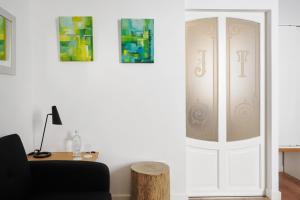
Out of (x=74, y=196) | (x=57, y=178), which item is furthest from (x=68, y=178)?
(x=74, y=196)

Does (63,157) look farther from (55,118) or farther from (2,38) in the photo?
(2,38)

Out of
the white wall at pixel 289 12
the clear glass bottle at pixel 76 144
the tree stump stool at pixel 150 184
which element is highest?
the white wall at pixel 289 12

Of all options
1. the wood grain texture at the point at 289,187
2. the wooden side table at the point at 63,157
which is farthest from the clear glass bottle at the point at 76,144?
the wood grain texture at the point at 289,187

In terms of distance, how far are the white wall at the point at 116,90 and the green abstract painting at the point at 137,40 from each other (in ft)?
0.23

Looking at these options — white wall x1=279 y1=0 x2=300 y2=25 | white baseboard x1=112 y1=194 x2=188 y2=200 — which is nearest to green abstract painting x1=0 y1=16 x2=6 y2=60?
white baseboard x1=112 y1=194 x2=188 y2=200

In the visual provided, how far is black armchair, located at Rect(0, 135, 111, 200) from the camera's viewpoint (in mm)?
1795

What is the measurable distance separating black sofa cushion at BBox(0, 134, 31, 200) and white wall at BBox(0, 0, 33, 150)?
25 centimetres

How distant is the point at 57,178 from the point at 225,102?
1.84m

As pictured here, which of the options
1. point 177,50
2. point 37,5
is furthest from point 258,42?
point 37,5

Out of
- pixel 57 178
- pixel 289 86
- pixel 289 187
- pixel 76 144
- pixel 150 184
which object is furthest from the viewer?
pixel 289 86

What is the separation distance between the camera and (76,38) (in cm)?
259

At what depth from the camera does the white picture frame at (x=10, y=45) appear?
Result: 201 centimetres

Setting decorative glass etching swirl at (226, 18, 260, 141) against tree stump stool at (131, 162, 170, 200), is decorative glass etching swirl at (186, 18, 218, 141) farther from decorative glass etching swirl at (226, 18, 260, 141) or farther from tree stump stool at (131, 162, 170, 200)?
tree stump stool at (131, 162, 170, 200)

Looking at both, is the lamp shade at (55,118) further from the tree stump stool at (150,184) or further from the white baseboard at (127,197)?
the white baseboard at (127,197)
